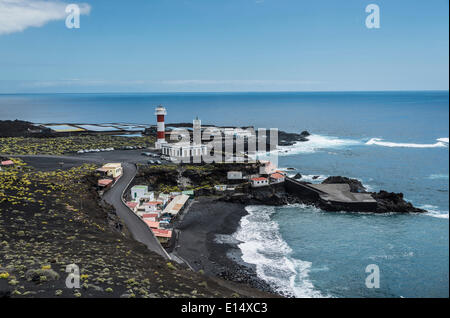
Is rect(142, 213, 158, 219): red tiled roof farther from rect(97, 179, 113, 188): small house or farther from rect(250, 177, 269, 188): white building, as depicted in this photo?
rect(250, 177, 269, 188): white building

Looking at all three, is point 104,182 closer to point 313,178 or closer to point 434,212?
point 313,178

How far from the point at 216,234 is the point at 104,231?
1096 cm

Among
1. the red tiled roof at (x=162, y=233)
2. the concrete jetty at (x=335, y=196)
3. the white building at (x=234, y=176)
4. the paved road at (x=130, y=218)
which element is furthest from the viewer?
the white building at (x=234, y=176)

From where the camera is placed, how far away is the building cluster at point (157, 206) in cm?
3123

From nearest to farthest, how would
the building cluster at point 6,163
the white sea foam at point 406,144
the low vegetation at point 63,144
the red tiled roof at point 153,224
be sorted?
the red tiled roof at point 153,224, the building cluster at point 6,163, the low vegetation at point 63,144, the white sea foam at point 406,144

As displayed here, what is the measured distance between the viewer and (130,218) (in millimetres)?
28703

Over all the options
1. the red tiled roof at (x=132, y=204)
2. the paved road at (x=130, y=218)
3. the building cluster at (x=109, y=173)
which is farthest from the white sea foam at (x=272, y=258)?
the building cluster at (x=109, y=173)

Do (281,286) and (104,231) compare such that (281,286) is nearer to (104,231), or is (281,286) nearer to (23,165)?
(104,231)

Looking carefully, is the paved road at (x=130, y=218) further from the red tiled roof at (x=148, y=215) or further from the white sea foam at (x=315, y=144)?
the white sea foam at (x=315, y=144)

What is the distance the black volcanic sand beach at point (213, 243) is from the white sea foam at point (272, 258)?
2.39 feet

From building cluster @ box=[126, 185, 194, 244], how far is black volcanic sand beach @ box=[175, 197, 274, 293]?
43.2 inches

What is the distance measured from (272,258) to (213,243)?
17.5 feet
